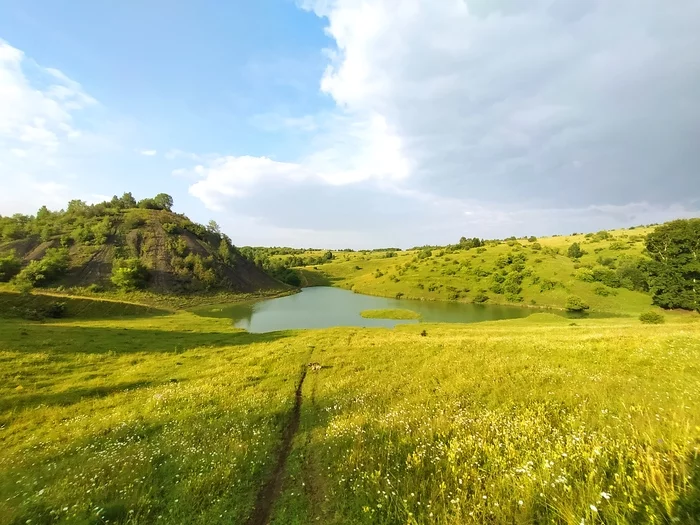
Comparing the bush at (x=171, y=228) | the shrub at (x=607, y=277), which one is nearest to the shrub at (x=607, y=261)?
the shrub at (x=607, y=277)

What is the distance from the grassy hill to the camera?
89.4 metres

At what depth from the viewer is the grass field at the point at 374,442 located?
6.14 m

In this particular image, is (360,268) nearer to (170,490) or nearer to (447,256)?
(447,256)

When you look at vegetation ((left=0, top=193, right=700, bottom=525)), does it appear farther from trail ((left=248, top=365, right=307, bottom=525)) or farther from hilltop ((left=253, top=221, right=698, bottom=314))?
hilltop ((left=253, top=221, right=698, bottom=314))

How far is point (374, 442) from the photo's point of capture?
31.9ft

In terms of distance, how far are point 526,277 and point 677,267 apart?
128 ft

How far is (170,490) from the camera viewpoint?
27.3 ft

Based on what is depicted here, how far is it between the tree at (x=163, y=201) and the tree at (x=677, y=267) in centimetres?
16676

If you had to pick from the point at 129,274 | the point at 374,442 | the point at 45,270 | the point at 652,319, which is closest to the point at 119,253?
the point at 129,274

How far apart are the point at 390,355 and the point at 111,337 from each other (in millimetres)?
31421

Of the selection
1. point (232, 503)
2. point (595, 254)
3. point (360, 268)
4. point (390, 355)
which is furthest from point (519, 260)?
point (232, 503)

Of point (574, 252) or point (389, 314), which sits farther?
point (574, 252)

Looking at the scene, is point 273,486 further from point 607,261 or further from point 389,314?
point 607,261

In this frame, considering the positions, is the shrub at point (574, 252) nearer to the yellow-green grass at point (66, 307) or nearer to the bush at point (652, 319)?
the bush at point (652, 319)
